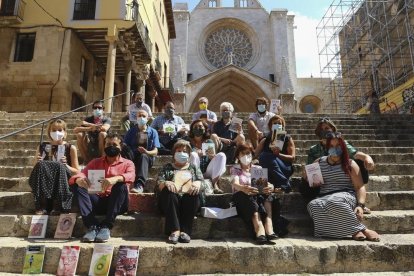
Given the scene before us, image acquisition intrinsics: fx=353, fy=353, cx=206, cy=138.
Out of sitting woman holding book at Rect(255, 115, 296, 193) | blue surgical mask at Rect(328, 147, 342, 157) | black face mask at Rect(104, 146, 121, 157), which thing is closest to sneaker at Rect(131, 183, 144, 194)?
black face mask at Rect(104, 146, 121, 157)

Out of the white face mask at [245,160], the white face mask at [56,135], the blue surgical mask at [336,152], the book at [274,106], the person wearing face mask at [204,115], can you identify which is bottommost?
the white face mask at [245,160]

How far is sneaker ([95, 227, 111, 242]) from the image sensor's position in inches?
136

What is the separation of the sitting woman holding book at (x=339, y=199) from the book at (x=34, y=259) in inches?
106

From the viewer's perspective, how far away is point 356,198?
12.7ft

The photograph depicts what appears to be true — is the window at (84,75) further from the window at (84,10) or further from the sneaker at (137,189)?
the sneaker at (137,189)

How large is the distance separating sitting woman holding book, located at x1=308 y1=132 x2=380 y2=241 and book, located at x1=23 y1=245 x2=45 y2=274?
2.70 meters

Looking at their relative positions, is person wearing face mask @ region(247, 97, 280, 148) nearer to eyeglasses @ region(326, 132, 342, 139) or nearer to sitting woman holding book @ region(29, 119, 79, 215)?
eyeglasses @ region(326, 132, 342, 139)

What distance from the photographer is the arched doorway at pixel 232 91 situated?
26.3 metres

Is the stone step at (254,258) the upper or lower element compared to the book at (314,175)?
lower

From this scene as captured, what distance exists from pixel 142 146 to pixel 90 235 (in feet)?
5.96

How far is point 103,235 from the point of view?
3473 millimetres

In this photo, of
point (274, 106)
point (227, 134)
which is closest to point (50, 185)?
point (227, 134)

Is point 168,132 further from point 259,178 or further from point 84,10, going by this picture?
point 84,10

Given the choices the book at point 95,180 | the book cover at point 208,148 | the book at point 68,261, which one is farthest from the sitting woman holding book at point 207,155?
the book at point 68,261
